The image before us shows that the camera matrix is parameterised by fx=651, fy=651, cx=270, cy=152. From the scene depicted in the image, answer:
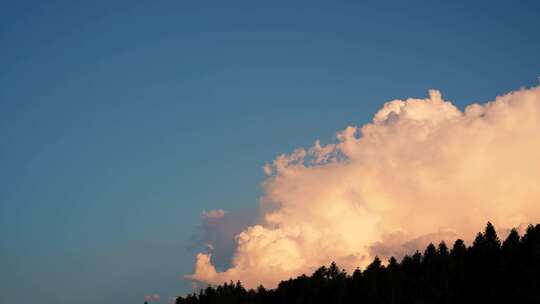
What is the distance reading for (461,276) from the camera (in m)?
131

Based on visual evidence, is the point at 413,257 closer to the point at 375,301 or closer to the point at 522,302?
the point at 375,301

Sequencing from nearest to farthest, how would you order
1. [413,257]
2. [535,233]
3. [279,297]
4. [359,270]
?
[535,233], [413,257], [359,270], [279,297]

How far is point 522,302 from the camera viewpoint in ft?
384

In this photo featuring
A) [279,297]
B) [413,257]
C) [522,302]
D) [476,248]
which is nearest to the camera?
[522,302]

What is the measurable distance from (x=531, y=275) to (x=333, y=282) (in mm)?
55934

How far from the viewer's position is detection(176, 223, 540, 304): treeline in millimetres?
120125

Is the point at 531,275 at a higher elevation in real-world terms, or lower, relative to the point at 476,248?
lower

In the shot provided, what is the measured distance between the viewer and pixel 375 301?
140000 millimetres

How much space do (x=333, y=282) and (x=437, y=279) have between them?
3708cm

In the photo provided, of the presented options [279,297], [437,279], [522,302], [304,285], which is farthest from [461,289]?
[279,297]

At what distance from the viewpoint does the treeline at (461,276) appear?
120125mm

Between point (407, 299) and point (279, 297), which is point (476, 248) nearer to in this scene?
point (407, 299)

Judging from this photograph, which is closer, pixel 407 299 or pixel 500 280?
pixel 500 280

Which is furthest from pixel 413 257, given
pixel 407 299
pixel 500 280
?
pixel 500 280
